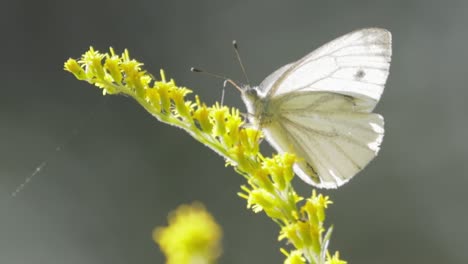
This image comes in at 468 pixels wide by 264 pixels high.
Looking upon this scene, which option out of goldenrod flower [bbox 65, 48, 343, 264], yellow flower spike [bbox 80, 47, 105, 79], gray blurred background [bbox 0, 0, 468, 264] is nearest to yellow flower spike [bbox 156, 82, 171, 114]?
goldenrod flower [bbox 65, 48, 343, 264]

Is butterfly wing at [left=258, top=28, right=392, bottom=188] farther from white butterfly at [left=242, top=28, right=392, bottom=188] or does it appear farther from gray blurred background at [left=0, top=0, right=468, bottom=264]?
gray blurred background at [left=0, top=0, right=468, bottom=264]

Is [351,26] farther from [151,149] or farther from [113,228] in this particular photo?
[113,228]

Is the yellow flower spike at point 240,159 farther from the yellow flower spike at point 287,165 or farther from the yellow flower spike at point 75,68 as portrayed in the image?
the yellow flower spike at point 75,68

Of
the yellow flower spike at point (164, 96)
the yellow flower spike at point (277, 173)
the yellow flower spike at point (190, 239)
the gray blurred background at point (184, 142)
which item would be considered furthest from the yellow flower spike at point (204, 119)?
the gray blurred background at point (184, 142)

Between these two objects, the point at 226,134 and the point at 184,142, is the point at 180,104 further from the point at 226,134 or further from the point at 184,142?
the point at 184,142
